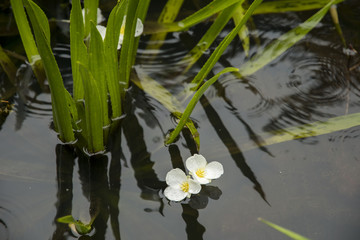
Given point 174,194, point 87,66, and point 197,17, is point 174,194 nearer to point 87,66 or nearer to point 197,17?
point 87,66

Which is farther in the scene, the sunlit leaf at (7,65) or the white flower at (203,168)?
the sunlit leaf at (7,65)

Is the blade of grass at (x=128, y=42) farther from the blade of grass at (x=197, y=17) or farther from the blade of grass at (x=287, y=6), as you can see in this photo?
the blade of grass at (x=287, y=6)

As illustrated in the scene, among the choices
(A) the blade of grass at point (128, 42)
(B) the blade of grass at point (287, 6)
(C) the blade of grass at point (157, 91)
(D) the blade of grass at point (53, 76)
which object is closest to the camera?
(D) the blade of grass at point (53, 76)

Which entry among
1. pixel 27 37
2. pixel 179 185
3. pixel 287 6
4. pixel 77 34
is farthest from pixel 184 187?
pixel 287 6

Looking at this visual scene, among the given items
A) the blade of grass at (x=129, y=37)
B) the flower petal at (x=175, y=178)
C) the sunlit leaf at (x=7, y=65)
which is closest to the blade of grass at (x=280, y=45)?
the blade of grass at (x=129, y=37)

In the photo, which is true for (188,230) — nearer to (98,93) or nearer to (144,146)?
(144,146)
